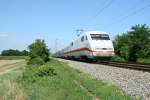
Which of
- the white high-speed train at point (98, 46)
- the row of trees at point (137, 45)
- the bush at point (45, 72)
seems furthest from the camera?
the row of trees at point (137, 45)

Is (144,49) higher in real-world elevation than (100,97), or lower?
higher

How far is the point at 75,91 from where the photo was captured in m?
11.0

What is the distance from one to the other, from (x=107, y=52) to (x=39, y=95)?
1958 cm

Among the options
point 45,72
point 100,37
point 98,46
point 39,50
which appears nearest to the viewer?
point 45,72

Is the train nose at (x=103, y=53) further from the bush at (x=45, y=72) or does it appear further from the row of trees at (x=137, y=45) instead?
the row of trees at (x=137, y=45)

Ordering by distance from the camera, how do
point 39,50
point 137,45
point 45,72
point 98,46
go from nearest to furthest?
point 45,72 → point 98,46 → point 39,50 → point 137,45

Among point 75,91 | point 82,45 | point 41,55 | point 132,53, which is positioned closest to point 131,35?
point 132,53

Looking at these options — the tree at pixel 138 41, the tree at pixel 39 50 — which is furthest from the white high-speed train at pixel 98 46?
the tree at pixel 138 41

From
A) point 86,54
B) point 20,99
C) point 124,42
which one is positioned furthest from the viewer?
point 124,42

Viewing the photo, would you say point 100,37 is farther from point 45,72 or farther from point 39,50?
point 39,50

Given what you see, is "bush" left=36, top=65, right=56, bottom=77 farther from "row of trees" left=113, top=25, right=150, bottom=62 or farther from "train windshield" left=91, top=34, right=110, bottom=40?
"row of trees" left=113, top=25, right=150, bottom=62

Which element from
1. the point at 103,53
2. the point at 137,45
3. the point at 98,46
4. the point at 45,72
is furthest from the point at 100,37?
the point at 137,45

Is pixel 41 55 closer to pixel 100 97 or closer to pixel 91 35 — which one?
pixel 91 35

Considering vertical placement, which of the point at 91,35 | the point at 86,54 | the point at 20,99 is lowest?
the point at 20,99
